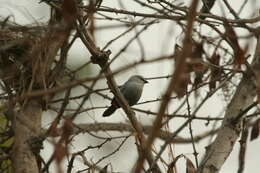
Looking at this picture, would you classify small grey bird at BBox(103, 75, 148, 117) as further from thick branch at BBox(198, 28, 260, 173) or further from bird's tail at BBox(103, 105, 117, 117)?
thick branch at BBox(198, 28, 260, 173)

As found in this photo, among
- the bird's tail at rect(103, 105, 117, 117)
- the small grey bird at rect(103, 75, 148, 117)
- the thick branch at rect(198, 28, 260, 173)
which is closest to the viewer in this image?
the thick branch at rect(198, 28, 260, 173)

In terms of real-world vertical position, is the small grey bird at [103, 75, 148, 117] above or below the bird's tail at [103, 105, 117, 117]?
above

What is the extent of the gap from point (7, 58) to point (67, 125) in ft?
8.09

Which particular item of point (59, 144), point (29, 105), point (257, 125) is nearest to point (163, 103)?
point (59, 144)

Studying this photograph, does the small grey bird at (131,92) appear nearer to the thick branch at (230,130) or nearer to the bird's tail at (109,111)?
the bird's tail at (109,111)

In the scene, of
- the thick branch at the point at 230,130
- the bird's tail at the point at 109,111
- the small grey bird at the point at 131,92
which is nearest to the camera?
the thick branch at the point at 230,130

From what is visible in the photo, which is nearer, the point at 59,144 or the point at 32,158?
the point at 59,144

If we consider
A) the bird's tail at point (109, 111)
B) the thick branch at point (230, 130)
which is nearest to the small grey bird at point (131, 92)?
the bird's tail at point (109, 111)

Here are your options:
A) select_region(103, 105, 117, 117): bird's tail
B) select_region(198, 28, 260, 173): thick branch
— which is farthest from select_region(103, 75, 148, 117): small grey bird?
select_region(198, 28, 260, 173): thick branch

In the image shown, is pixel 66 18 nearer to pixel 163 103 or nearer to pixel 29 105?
pixel 163 103

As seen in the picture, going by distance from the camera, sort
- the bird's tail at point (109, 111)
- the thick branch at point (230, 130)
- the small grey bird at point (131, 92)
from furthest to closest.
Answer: the small grey bird at point (131, 92) < the bird's tail at point (109, 111) < the thick branch at point (230, 130)

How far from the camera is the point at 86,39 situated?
2.62 m

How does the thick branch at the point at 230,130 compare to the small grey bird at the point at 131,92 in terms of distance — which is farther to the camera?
the small grey bird at the point at 131,92

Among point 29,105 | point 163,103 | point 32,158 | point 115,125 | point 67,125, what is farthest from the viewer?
point 115,125
